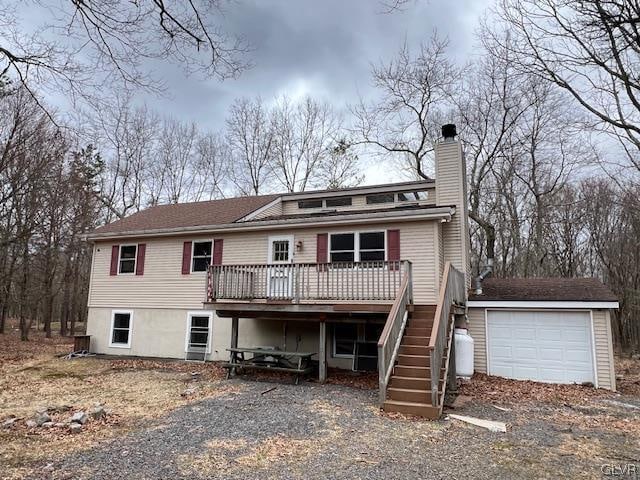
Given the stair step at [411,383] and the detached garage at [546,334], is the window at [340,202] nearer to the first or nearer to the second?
the detached garage at [546,334]

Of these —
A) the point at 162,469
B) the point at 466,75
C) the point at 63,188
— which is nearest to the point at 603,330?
A: the point at 162,469

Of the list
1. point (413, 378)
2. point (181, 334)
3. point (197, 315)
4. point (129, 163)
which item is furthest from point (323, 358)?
point (129, 163)

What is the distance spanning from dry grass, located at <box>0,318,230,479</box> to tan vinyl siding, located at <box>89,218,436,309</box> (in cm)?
210

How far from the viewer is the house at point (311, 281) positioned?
8.95 meters

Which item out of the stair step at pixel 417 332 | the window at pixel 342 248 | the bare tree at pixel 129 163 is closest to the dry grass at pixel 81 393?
the stair step at pixel 417 332

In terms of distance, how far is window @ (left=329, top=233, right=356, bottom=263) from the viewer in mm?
11579

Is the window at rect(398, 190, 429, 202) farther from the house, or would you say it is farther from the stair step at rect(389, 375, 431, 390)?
the stair step at rect(389, 375, 431, 390)

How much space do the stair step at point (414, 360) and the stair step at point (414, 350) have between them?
0.15m

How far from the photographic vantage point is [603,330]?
10.4 m

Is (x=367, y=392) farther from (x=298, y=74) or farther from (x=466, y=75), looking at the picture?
(x=466, y=75)

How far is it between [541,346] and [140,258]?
496 inches

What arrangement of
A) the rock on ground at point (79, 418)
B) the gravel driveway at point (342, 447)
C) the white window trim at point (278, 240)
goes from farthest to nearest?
the white window trim at point (278, 240) < the rock on ground at point (79, 418) < the gravel driveway at point (342, 447)

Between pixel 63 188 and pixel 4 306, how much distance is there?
295 inches

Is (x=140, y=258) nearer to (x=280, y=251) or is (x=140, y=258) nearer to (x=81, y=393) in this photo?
(x=280, y=251)
